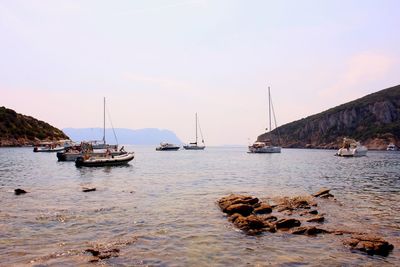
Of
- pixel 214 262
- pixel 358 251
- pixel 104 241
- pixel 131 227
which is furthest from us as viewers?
pixel 131 227

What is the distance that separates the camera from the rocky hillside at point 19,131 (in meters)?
173

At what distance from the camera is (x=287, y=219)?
20672mm

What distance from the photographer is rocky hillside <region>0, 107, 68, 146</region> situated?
173 m

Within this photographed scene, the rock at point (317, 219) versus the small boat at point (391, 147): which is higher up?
the small boat at point (391, 147)

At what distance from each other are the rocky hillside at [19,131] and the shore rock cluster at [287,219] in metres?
171

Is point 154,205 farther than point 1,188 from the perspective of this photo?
No

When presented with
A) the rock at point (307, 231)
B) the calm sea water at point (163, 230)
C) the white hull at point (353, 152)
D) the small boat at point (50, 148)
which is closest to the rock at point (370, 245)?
the calm sea water at point (163, 230)

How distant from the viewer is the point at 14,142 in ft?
566

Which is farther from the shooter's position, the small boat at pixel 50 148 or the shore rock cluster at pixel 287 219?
the small boat at pixel 50 148

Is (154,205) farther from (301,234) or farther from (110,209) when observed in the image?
(301,234)

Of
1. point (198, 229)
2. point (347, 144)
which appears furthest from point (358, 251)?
point (347, 144)

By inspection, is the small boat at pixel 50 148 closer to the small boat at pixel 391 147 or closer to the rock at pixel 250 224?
the rock at pixel 250 224

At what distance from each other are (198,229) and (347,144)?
379 ft

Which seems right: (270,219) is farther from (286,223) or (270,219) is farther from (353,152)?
(353,152)
